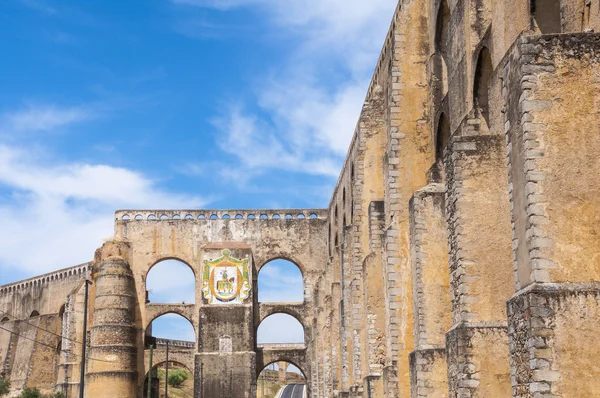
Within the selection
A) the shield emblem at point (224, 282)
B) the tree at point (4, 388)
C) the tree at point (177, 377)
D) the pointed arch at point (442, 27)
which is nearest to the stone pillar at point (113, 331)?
the shield emblem at point (224, 282)

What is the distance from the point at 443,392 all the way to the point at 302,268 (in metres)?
26.9

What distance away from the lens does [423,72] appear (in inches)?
829

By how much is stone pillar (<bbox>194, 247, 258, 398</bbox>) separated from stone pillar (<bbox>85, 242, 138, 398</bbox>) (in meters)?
3.17

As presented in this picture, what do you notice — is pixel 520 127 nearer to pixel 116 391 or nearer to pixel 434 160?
pixel 434 160

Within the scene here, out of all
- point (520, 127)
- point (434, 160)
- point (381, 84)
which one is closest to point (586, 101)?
point (520, 127)

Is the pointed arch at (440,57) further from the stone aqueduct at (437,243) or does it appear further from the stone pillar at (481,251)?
the stone pillar at (481,251)

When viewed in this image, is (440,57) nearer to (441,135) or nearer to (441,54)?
(441,54)

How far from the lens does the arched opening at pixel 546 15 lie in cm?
1291

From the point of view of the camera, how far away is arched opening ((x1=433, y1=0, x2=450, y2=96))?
19531 millimetres

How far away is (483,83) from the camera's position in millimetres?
15227

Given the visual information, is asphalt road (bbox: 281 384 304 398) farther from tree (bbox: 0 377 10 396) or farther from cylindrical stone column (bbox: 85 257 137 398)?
cylindrical stone column (bbox: 85 257 137 398)

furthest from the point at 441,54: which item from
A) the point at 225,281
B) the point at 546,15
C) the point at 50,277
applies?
the point at 50,277

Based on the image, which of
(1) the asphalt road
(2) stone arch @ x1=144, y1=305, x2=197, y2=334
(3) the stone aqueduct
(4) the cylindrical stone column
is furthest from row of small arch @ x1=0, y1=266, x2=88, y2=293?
(1) the asphalt road

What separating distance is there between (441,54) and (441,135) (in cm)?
202
